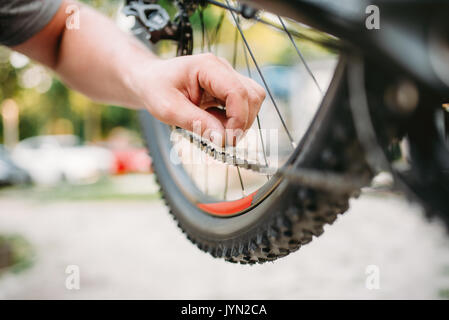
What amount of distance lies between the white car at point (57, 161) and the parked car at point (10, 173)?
0.14 metres

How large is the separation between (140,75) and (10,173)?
5.71 metres

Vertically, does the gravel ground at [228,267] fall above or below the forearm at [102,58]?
below

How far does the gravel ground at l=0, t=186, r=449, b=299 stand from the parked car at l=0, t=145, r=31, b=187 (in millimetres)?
3448

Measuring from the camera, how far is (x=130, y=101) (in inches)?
25.8

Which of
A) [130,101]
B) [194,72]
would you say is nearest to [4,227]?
[130,101]

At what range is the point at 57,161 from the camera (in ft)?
20.9

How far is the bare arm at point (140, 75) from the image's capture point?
0.47m

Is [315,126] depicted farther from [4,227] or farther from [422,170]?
[4,227]

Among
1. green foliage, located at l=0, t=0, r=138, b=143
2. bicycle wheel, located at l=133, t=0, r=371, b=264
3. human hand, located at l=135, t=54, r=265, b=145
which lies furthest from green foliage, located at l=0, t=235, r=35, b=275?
green foliage, located at l=0, t=0, r=138, b=143

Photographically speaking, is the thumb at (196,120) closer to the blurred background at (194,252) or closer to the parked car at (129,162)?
the blurred background at (194,252)

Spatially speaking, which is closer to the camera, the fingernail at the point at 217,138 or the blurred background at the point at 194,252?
the fingernail at the point at 217,138

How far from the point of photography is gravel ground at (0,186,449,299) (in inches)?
46.9

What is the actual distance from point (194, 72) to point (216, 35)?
0.26m

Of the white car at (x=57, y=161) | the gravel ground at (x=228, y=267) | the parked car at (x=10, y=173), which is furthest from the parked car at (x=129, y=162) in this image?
the gravel ground at (x=228, y=267)
